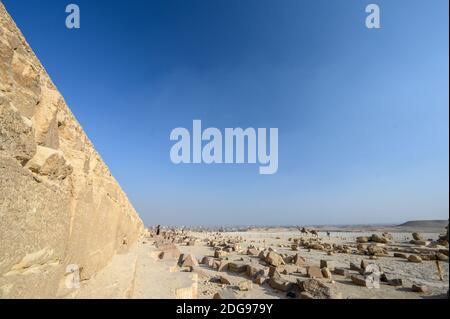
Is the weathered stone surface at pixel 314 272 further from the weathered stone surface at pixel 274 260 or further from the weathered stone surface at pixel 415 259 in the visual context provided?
the weathered stone surface at pixel 415 259

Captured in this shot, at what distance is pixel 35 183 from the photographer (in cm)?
349

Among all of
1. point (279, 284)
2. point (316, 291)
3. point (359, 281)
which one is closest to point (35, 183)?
point (316, 291)

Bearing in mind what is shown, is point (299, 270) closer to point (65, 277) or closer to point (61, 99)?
point (65, 277)

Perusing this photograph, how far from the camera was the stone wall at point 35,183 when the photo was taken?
3.06 meters

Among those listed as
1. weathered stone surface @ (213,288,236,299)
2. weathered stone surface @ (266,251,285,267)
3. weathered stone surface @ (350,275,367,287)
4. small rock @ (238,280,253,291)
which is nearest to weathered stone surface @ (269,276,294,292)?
small rock @ (238,280,253,291)

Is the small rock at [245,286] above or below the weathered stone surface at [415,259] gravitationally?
above

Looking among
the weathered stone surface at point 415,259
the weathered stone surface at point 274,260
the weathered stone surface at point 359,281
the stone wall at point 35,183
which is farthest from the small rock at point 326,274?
the stone wall at point 35,183

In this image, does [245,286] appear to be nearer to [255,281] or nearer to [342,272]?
[255,281]

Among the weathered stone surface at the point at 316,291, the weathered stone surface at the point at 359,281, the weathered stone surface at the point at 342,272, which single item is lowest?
the weathered stone surface at the point at 342,272
